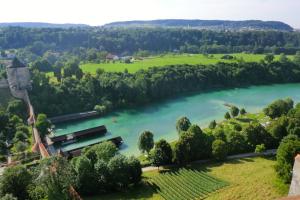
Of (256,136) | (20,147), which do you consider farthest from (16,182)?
(256,136)

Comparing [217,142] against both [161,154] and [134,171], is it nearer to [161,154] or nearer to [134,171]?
[161,154]

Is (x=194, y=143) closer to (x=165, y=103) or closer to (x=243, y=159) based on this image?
(x=243, y=159)

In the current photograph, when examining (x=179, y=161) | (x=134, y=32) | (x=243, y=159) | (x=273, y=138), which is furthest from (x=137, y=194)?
(x=134, y=32)

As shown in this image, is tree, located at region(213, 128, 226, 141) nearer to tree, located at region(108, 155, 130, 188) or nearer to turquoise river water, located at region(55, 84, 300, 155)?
turquoise river water, located at region(55, 84, 300, 155)

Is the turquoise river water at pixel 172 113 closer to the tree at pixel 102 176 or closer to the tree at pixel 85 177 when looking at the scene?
the tree at pixel 102 176


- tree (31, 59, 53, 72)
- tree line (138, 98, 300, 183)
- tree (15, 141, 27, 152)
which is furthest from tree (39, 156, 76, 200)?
tree (31, 59, 53, 72)

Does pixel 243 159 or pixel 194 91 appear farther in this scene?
pixel 194 91

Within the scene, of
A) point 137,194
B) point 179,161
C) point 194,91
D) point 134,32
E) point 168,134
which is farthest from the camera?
point 134,32

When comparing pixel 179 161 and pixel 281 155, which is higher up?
pixel 281 155
